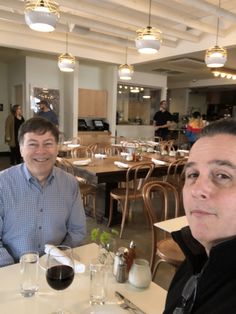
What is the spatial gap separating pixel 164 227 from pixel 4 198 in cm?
111

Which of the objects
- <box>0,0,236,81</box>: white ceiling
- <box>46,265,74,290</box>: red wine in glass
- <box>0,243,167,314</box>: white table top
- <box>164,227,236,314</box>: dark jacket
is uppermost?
<box>0,0,236,81</box>: white ceiling

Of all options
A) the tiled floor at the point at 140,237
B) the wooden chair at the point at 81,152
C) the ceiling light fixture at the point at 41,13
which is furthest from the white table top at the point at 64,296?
the wooden chair at the point at 81,152

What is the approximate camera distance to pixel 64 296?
1135 millimetres

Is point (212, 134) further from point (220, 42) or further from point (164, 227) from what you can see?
point (220, 42)

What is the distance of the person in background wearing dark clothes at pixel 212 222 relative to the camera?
2.37ft

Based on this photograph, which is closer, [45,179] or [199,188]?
[199,188]

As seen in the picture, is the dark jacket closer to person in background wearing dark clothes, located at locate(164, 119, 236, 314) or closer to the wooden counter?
person in background wearing dark clothes, located at locate(164, 119, 236, 314)

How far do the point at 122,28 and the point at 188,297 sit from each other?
551cm

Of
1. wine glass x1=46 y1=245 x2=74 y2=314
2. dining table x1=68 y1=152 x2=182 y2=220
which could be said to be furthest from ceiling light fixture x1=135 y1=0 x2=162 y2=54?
wine glass x1=46 y1=245 x2=74 y2=314

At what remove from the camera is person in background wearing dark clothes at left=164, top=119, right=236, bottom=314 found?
2.37 feet

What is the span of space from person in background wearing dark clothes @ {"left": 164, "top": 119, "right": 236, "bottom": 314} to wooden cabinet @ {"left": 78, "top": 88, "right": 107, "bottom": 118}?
26.1 ft

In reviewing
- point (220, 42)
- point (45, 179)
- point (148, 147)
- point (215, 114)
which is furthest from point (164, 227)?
point (215, 114)

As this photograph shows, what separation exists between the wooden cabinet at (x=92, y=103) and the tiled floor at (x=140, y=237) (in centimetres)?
461

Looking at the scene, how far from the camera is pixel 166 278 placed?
9.25ft
